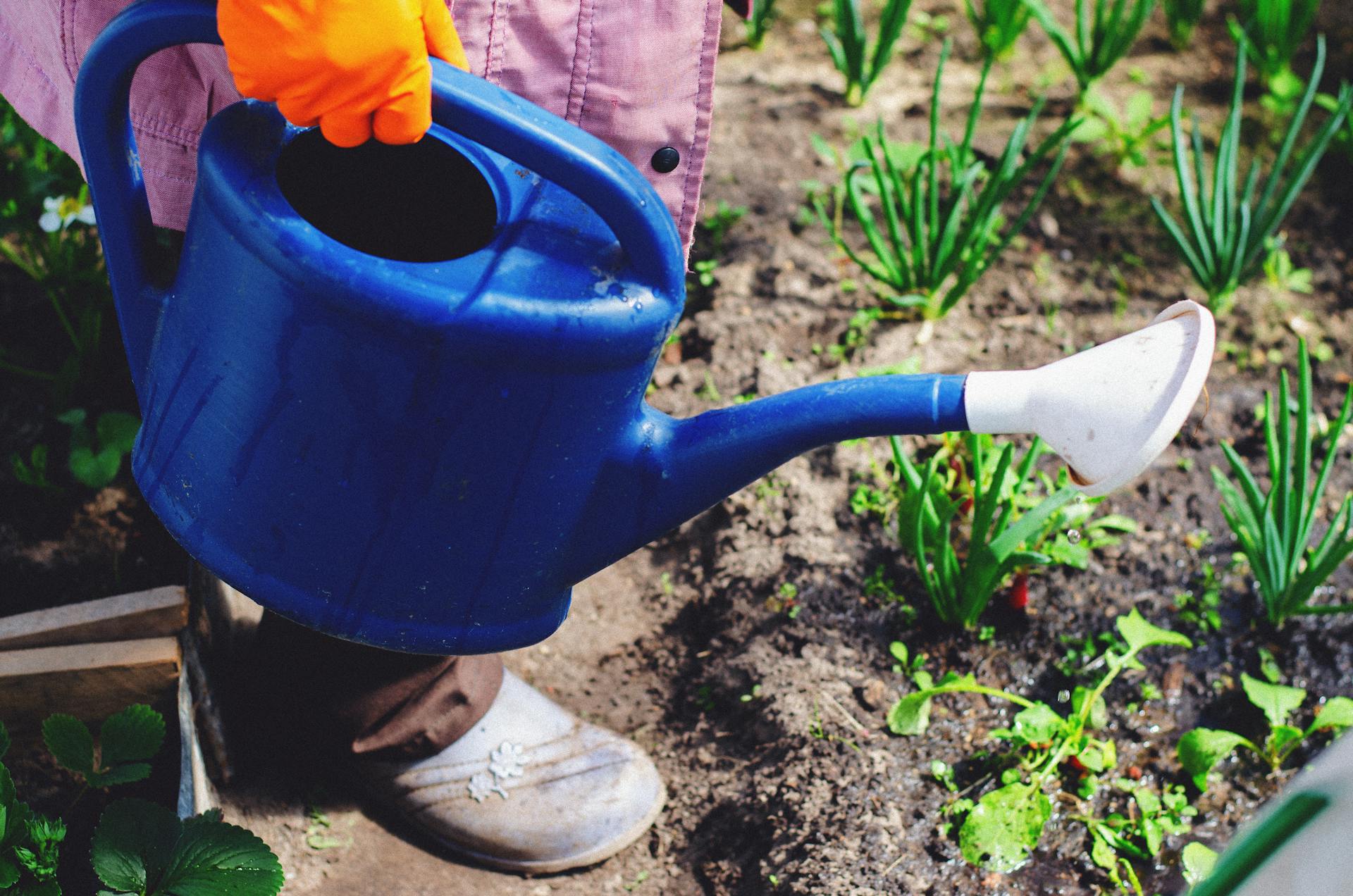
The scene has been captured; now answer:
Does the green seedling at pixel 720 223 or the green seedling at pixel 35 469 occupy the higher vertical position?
the green seedling at pixel 720 223

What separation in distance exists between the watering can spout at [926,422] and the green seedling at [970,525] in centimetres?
48

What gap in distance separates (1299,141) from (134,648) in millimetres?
2607

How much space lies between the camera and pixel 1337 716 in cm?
154

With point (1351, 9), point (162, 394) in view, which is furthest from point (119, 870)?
point (1351, 9)

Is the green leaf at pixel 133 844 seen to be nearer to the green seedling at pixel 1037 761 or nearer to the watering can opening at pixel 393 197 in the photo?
the watering can opening at pixel 393 197

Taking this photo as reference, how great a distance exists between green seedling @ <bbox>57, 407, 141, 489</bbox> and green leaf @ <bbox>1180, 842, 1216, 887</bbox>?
5.15 feet

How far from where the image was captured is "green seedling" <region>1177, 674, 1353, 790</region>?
4.97 ft

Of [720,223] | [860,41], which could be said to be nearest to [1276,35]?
[860,41]

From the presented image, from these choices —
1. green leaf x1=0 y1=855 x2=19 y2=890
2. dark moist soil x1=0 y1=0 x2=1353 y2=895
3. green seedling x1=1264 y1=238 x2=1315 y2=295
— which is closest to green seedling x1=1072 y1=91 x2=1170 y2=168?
dark moist soil x1=0 y1=0 x2=1353 y2=895

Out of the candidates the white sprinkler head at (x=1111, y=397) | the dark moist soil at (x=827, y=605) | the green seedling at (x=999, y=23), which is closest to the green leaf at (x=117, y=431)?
the dark moist soil at (x=827, y=605)

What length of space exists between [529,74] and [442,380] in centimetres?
41

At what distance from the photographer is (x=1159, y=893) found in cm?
144

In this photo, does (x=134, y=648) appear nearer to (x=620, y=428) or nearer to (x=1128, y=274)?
(x=620, y=428)

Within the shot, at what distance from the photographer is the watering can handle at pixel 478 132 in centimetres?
86
